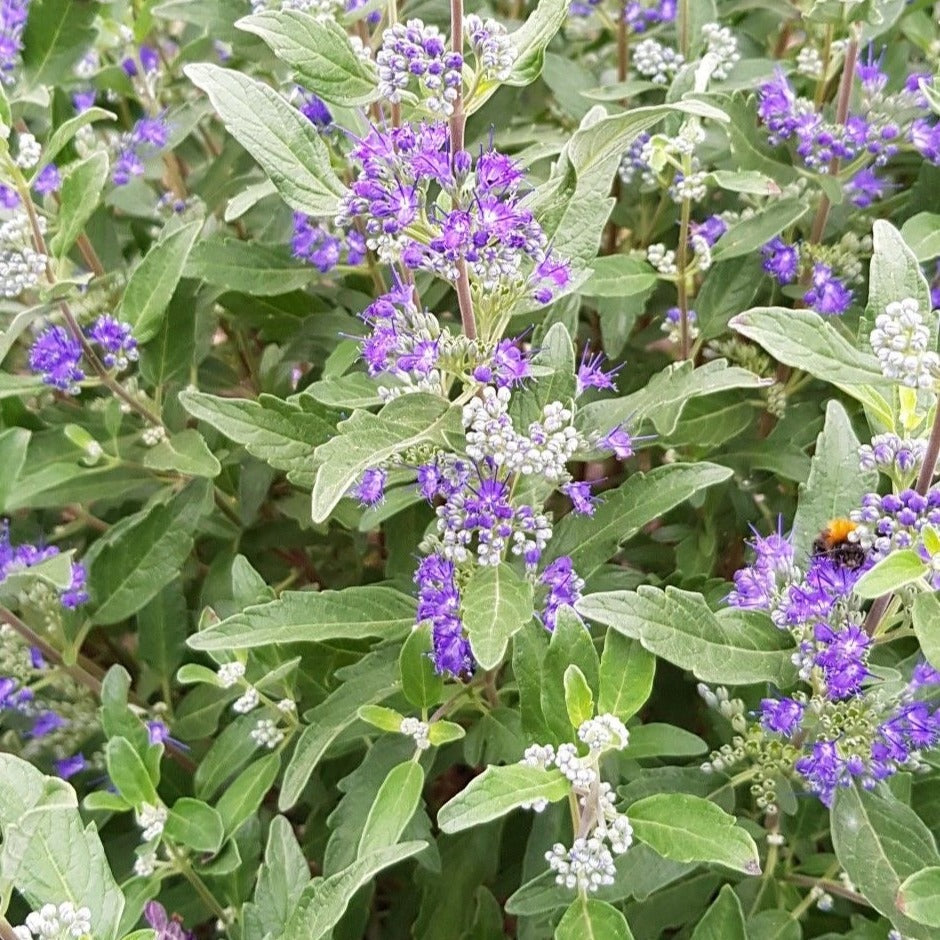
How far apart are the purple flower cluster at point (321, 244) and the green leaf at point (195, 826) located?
78 centimetres

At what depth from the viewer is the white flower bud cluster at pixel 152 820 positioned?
1367 mm

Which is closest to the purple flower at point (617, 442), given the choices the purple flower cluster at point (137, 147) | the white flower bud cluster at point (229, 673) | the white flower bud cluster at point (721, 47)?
the white flower bud cluster at point (229, 673)

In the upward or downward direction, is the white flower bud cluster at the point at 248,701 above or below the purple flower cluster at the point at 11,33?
below

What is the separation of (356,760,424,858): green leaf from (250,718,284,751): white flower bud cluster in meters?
0.27

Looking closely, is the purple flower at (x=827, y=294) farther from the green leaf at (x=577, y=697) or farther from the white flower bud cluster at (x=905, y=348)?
the green leaf at (x=577, y=697)

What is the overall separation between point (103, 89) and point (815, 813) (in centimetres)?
185

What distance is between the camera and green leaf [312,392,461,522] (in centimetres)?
95

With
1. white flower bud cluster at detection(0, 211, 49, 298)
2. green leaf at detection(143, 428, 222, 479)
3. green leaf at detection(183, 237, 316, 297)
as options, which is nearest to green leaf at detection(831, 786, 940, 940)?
green leaf at detection(143, 428, 222, 479)

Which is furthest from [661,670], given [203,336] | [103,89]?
[103,89]

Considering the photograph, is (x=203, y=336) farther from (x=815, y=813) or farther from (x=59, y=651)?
(x=815, y=813)

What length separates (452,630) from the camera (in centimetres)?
118

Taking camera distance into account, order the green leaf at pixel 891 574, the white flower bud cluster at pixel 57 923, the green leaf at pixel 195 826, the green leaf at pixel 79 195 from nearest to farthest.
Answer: the green leaf at pixel 891 574, the white flower bud cluster at pixel 57 923, the green leaf at pixel 195 826, the green leaf at pixel 79 195

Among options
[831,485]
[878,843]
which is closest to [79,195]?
[831,485]

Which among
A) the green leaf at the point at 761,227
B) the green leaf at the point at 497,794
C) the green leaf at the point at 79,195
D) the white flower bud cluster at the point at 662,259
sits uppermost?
the green leaf at the point at 79,195
